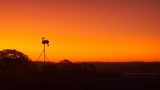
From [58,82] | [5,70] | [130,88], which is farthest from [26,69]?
[130,88]

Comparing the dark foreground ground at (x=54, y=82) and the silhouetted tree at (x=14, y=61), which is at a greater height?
the silhouetted tree at (x=14, y=61)

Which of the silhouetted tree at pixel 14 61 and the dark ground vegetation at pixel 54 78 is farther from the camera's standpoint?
the silhouetted tree at pixel 14 61

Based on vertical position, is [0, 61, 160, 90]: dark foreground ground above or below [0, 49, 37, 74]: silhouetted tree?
below

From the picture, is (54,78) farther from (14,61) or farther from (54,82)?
(14,61)

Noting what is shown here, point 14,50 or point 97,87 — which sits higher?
point 14,50

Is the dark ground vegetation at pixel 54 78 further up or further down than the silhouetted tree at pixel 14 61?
further down

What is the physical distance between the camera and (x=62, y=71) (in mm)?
53406

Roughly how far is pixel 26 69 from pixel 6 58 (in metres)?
2.41

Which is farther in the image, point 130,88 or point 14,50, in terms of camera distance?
point 14,50

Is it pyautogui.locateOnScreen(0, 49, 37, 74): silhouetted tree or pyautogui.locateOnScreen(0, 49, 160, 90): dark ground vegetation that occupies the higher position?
pyautogui.locateOnScreen(0, 49, 37, 74): silhouetted tree

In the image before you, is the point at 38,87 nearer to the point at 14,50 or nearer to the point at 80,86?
the point at 80,86

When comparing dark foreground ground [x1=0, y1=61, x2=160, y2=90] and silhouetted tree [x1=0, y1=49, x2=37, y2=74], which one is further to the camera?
silhouetted tree [x1=0, y1=49, x2=37, y2=74]

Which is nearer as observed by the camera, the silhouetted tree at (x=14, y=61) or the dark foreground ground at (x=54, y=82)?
the dark foreground ground at (x=54, y=82)

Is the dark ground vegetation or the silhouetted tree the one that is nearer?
the dark ground vegetation
